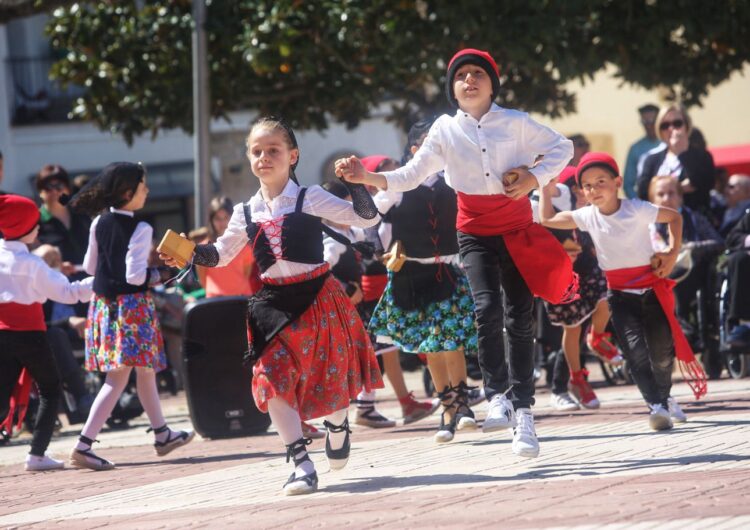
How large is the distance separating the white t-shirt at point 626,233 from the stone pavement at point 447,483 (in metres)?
0.96

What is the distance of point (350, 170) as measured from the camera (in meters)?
6.83

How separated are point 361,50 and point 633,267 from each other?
8409 millimetres

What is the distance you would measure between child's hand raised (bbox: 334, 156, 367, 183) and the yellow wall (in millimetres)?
25878

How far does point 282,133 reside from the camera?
704cm

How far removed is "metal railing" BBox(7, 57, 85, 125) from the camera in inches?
1102

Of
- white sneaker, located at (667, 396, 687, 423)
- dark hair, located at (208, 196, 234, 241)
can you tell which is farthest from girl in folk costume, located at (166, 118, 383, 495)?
dark hair, located at (208, 196, 234, 241)

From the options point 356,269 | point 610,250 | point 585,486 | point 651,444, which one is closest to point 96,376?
point 356,269

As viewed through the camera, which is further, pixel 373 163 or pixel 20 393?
pixel 373 163

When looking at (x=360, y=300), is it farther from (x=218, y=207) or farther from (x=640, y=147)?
(x=640, y=147)

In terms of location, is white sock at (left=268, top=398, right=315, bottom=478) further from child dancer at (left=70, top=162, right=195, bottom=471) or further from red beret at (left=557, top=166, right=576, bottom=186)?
red beret at (left=557, top=166, right=576, bottom=186)

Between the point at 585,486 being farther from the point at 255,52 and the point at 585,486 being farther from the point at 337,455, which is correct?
the point at 255,52

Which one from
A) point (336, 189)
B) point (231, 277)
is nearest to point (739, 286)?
point (336, 189)

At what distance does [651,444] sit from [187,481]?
2376mm

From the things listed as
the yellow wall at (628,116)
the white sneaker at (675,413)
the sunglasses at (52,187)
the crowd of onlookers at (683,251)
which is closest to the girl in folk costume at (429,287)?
the white sneaker at (675,413)
